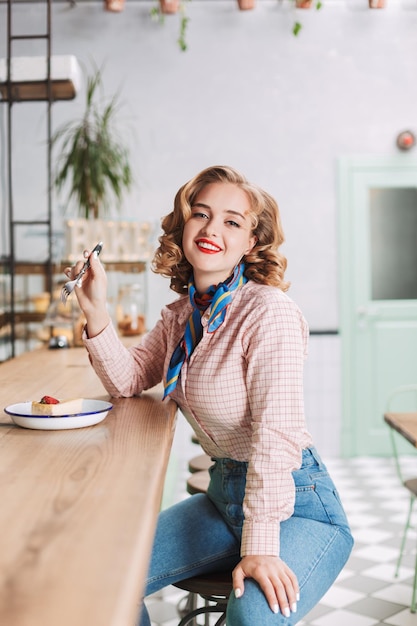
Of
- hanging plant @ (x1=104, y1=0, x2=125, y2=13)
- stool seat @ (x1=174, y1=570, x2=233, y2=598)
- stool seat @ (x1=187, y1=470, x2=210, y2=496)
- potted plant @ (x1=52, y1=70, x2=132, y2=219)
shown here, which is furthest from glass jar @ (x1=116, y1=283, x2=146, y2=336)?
hanging plant @ (x1=104, y1=0, x2=125, y2=13)

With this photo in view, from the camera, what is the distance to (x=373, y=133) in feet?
19.2

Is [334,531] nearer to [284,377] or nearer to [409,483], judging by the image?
[284,377]

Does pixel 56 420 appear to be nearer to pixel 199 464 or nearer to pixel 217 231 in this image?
pixel 217 231

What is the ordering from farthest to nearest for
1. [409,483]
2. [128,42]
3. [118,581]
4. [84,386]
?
[128,42]
[409,483]
[84,386]
[118,581]

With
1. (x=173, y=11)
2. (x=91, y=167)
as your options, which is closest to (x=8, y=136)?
(x=91, y=167)

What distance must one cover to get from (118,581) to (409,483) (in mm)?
2611

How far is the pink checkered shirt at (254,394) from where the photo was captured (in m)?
1.52

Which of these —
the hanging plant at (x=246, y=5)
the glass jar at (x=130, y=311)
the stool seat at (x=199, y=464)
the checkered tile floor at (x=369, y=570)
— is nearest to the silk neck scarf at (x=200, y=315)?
the stool seat at (x=199, y=464)

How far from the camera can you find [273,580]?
1438 millimetres

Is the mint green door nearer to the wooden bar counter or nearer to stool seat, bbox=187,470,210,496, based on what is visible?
stool seat, bbox=187,470,210,496

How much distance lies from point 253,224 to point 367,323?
4.22 m

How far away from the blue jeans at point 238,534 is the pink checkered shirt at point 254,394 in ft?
0.21

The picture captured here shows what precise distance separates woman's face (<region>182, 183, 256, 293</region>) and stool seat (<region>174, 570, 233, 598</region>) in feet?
2.22

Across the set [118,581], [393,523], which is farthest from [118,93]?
[118,581]
